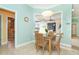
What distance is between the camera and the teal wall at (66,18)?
135 inches

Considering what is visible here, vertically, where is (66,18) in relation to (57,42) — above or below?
above

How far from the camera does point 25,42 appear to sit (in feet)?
11.7

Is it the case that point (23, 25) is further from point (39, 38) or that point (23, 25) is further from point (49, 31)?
point (49, 31)

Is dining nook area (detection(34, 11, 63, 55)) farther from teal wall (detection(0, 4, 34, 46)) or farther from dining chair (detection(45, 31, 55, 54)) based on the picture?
teal wall (detection(0, 4, 34, 46))

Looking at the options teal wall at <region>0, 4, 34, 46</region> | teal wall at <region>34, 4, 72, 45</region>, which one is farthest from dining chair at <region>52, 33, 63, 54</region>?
teal wall at <region>0, 4, 34, 46</region>

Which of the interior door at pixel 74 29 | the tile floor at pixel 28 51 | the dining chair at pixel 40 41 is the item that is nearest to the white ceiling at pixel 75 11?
the interior door at pixel 74 29

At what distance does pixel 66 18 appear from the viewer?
11.7 feet

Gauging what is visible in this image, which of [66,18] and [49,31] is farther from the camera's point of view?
[66,18]

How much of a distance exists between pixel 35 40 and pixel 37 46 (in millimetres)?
179

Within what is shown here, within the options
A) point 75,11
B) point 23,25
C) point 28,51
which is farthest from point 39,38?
point 75,11

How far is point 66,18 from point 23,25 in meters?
1.24

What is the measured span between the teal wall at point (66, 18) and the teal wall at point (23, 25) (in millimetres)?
269
